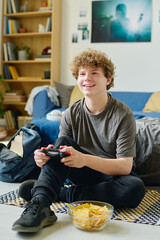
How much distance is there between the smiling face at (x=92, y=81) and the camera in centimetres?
177

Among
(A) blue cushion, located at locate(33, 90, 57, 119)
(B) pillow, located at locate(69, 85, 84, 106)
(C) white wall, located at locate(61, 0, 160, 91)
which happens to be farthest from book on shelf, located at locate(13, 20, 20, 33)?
(B) pillow, located at locate(69, 85, 84, 106)

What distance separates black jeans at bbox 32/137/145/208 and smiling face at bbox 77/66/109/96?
0.96 feet

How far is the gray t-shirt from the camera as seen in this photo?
5.63 feet

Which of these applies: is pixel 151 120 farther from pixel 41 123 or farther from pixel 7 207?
pixel 7 207

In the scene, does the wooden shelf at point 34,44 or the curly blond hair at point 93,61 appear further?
the wooden shelf at point 34,44

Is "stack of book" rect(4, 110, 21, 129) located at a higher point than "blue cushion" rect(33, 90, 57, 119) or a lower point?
lower

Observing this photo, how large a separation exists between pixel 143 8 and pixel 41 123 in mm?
2891

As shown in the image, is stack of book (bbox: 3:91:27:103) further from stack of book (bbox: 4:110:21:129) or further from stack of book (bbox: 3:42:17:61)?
stack of book (bbox: 3:42:17:61)

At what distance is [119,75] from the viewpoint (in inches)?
193

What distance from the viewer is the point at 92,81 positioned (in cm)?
177

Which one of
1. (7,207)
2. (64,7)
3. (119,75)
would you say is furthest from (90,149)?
(64,7)

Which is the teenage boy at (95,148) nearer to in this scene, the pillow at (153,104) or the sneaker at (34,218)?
the sneaker at (34,218)

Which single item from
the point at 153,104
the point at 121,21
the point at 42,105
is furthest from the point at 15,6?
the point at 153,104

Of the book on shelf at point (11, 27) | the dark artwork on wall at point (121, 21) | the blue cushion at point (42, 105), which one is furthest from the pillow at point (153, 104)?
the book on shelf at point (11, 27)
